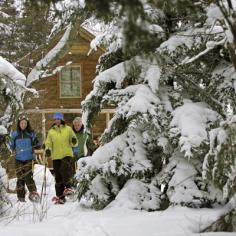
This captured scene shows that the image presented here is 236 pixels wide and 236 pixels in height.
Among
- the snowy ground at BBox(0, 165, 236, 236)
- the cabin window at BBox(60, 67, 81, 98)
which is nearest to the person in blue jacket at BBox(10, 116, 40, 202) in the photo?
the snowy ground at BBox(0, 165, 236, 236)

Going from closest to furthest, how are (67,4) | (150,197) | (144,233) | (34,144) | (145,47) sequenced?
(145,47) → (144,233) → (150,197) → (67,4) → (34,144)

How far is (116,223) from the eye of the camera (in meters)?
6.16

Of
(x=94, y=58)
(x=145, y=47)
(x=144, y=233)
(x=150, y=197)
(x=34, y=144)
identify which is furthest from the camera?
(x=94, y=58)

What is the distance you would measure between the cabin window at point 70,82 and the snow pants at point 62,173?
53.3 ft

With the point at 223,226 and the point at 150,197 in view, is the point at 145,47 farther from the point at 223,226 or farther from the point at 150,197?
the point at 150,197

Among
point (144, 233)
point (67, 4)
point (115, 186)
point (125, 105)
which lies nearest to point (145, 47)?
point (144, 233)

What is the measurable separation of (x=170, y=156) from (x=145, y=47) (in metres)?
4.07

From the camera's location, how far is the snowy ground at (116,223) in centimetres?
578

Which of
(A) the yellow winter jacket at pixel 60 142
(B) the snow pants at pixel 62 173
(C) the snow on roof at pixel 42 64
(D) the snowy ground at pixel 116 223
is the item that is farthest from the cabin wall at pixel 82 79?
(D) the snowy ground at pixel 116 223

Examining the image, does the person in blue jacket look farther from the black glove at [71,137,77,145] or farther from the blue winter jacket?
the black glove at [71,137,77,145]

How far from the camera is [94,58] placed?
26844 millimetres

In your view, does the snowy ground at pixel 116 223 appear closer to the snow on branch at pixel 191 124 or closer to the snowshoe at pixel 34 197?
the snow on branch at pixel 191 124

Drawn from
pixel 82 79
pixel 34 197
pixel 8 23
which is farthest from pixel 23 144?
pixel 82 79

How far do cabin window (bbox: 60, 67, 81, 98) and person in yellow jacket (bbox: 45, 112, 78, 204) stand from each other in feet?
52.9
